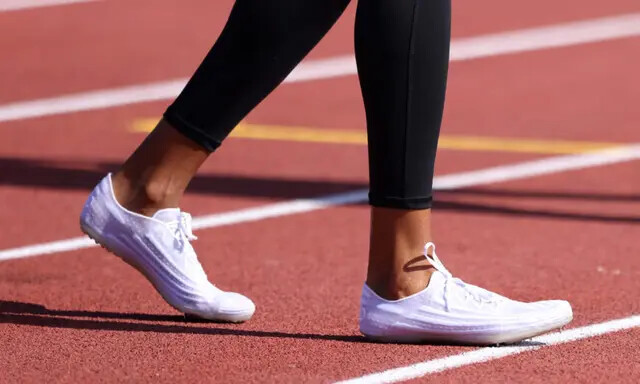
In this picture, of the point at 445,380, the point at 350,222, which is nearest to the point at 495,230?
the point at 350,222

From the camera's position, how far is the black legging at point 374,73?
351 cm

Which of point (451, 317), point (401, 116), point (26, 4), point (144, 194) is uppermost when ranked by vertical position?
point (401, 116)

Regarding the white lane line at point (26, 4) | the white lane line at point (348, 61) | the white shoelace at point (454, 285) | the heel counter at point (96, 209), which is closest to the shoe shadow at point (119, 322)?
the white shoelace at point (454, 285)

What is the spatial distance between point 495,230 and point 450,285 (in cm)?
176

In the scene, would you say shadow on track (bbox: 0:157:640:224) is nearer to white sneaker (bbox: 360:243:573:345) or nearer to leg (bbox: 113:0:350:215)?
white sneaker (bbox: 360:243:573:345)

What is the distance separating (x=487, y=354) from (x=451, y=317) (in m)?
0.12

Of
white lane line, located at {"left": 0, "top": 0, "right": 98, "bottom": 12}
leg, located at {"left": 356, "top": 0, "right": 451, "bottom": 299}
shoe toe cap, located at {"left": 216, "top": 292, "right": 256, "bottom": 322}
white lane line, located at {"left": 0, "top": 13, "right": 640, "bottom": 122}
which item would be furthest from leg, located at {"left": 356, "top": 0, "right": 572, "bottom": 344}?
white lane line, located at {"left": 0, "top": 0, "right": 98, "bottom": 12}

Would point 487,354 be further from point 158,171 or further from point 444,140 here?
point 444,140

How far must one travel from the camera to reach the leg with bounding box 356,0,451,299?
3.50 metres

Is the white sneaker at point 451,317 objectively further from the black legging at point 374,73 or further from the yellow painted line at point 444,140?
the yellow painted line at point 444,140

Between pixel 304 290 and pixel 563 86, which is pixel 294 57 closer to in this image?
pixel 304 290

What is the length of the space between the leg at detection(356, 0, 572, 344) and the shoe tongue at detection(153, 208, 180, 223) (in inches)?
21.3

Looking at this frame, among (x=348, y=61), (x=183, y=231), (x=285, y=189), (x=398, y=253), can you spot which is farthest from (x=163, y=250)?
(x=348, y=61)

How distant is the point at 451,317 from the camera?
143 inches
